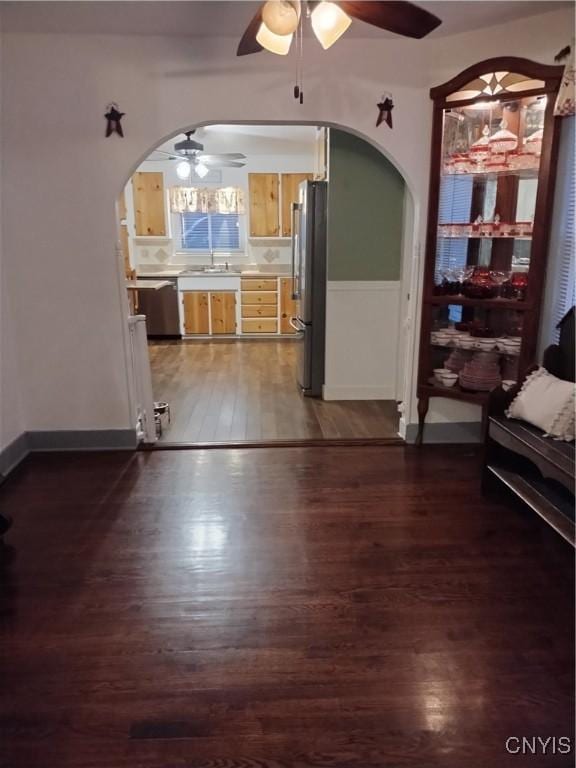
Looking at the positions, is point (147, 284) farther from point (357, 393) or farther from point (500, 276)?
point (500, 276)

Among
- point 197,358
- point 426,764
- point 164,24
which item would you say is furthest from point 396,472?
point 197,358

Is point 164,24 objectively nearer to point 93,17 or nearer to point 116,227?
point 93,17

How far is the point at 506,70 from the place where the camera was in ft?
9.23

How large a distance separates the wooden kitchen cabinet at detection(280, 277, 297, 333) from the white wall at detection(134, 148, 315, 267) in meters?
0.74

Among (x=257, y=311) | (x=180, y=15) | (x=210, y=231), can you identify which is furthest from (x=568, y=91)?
(x=210, y=231)

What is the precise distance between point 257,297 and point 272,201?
1.44 metres

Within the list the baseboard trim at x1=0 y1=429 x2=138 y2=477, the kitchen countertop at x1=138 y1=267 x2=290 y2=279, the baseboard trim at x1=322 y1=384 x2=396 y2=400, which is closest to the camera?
the baseboard trim at x1=0 y1=429 x2=138 y2=477

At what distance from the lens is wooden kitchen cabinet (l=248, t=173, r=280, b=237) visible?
23.9 feet

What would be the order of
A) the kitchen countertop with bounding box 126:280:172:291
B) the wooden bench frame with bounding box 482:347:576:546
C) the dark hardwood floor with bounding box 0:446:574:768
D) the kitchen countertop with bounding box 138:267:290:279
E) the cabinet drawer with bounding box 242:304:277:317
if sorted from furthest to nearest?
the cabinet drawer with bounding box 242:304:277:317 < the kitchen countertop with bounding box 138:267:290:279 < the kitchen countertop with bounding box 126:280:172:291 < the wooden bench frame with bounding box 482:347:576:546 < the dark hardwood floor with bounding box 0:446:574:768

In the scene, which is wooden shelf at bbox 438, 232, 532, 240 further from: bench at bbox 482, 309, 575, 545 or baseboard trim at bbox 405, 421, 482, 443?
baseboard trim at bbox 405, 421, 482, 443

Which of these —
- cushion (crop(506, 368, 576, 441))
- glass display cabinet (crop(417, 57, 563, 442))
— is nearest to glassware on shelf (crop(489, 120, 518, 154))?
glass display cabinet (crop(417, 57, 563, 442))

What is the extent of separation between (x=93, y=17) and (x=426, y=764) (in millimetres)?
3534

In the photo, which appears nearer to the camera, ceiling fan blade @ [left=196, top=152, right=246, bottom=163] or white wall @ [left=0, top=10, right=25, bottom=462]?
white wall @ [left=0, top=10, right=25, bottom=462]

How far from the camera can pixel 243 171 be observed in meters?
7.42
